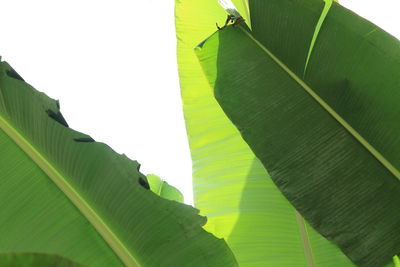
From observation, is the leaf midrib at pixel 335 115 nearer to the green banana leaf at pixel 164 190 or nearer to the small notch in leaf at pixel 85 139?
the small notch in leaf at pixel 85 139

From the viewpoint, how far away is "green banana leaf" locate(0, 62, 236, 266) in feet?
3.47

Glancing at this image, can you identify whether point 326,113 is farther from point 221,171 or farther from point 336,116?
point 221,171

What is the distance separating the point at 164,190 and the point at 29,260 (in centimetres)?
149

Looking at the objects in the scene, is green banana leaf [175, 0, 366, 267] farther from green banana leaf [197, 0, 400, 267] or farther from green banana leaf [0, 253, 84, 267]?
green banana leaf [0, 253, 84, 267]

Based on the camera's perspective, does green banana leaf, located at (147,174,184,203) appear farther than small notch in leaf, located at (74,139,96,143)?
Yes

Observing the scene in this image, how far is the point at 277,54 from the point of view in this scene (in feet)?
4.07

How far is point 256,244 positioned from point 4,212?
63 centimetres

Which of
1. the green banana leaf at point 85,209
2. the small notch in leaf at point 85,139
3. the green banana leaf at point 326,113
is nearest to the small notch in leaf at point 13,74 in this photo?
the green banana leaf at point 85,209

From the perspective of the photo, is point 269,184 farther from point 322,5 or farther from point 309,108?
point 322,5

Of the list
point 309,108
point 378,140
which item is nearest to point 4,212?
point 309,108


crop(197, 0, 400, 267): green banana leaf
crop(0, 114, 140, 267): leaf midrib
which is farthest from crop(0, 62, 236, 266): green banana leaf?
crop(197, 0, 400, 267): green banana leaf

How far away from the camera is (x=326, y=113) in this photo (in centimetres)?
115

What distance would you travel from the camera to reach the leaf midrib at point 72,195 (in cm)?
106

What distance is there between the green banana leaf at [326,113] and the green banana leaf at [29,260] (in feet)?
1.96
